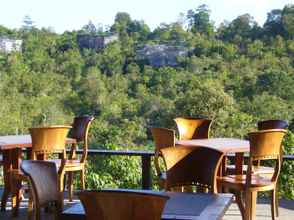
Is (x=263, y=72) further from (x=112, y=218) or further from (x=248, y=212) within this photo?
(x=112, y=218)

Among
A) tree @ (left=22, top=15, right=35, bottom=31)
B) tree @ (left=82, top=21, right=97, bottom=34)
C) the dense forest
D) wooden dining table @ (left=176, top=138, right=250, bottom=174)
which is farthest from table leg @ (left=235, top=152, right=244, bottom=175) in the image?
tree @ (left=22, top=15, right=35, bottom=31)

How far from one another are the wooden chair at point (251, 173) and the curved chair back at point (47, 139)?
1165 mm

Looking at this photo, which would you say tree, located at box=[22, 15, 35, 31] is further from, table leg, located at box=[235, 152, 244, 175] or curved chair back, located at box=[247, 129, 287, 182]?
curved chair back, located at box=[247, 129, 287, 182]

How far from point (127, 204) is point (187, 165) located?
1202 mm

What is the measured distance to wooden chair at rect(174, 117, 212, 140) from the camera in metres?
5.19

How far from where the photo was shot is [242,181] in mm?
4094

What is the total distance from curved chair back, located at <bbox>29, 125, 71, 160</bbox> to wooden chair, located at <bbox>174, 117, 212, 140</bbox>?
118 cm

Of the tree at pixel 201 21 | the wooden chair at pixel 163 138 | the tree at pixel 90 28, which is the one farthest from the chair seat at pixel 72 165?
the tree at pixel 90 28

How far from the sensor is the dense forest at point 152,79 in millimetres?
15022

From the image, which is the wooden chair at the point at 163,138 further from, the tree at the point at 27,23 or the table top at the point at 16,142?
the tree at the point at 27,23

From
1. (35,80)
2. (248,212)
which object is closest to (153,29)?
(35,80)

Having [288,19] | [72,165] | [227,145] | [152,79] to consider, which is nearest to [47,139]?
[72,165]

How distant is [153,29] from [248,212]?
79.4 feet

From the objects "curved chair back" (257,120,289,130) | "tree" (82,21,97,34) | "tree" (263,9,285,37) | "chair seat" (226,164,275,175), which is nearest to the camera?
"chair seat" (226,164,275,175)
